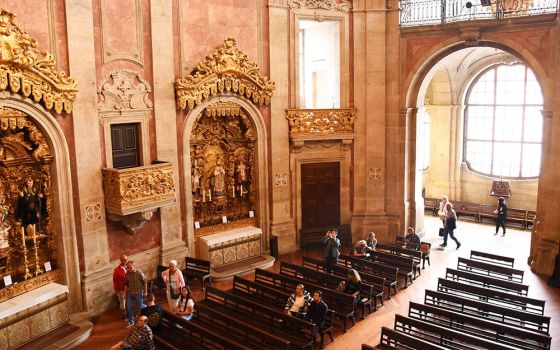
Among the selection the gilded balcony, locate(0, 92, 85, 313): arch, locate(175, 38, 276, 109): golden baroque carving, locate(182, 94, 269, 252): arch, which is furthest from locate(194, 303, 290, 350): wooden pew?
the gilded balcony

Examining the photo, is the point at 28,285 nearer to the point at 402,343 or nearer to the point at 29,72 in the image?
the point at 29,72

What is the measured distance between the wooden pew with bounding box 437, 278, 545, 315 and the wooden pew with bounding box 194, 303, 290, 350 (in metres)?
4.70

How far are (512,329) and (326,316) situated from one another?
12.0ft

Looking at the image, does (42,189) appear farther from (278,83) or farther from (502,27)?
(502,27)

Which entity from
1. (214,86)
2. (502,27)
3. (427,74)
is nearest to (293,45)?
(214,86)

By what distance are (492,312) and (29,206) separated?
9.95 m

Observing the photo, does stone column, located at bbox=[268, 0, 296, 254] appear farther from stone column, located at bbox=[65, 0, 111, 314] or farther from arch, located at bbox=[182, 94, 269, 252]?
stone column, located at bbox=[65, 0, 111, 314]

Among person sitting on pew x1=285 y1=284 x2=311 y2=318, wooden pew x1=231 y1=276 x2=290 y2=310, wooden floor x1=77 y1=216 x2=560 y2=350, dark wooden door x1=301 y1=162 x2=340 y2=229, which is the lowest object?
wooden floor x1=77 y1=216 x2=560 y2=350

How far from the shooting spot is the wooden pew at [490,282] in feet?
41.3

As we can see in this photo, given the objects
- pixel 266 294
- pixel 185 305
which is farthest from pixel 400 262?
pixel 185 305

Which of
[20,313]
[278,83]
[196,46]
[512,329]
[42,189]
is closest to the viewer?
[512,329]

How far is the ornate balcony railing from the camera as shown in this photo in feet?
49.4

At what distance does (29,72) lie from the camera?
11.1 m

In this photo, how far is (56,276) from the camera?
40.6ft
